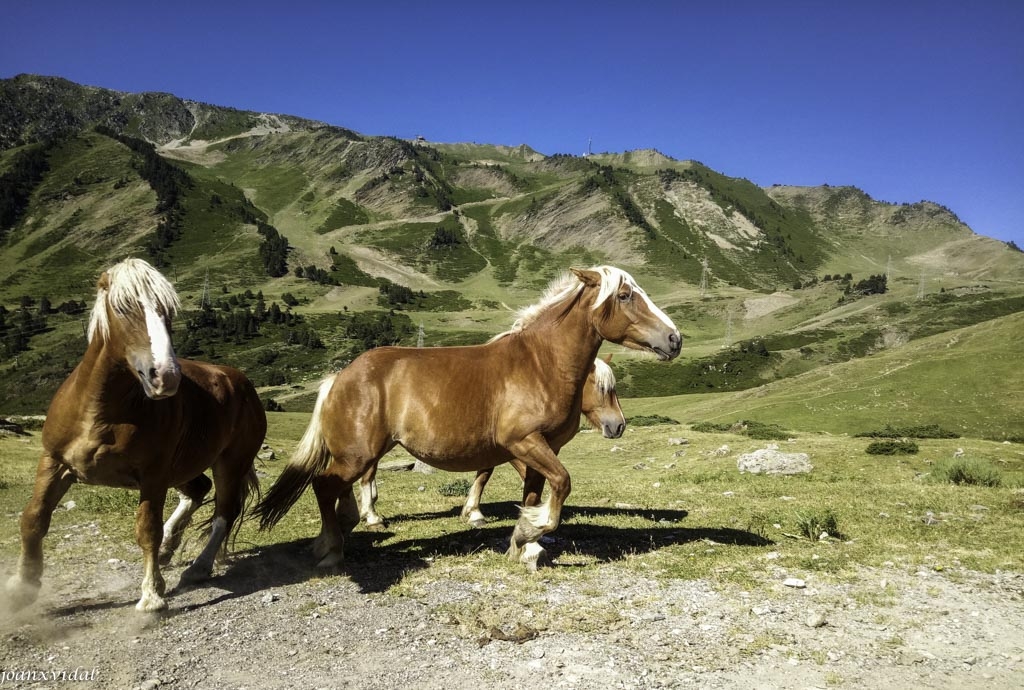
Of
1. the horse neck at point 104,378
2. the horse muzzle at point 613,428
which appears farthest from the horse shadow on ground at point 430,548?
the horse neck at point 104,378

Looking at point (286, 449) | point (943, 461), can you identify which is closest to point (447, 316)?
point (286, 449)


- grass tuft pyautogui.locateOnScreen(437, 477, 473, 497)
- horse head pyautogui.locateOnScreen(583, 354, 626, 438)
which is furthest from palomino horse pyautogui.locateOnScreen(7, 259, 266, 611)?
grass tuft pyautogui.locateOnScreen(437, 477, 473, 497)

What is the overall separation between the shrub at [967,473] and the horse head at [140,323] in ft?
59.9

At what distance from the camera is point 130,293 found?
5.77 metres

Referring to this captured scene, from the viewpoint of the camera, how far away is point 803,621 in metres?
6.36

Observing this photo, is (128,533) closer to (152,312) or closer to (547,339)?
(152,312)

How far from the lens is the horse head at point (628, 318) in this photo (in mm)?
8117

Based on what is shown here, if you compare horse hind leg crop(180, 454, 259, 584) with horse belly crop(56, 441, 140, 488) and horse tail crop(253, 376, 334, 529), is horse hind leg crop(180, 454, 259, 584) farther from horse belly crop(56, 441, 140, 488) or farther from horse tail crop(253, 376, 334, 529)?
horse belly crop(56, 441, 140, 488)

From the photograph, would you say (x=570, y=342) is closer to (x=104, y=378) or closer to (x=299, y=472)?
(x=299, y=472)

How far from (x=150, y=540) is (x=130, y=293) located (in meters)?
2.81

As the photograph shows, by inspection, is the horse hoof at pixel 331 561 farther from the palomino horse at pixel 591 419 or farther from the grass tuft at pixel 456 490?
the grass tuft at pixel 456 490

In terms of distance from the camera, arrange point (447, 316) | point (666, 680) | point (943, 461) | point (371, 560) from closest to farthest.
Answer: point (666, 680) → point (371, 560) → point (943, 461) → point (447, 316)

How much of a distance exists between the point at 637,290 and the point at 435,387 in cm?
329

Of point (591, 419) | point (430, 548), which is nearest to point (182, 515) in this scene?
point (430, 548)
